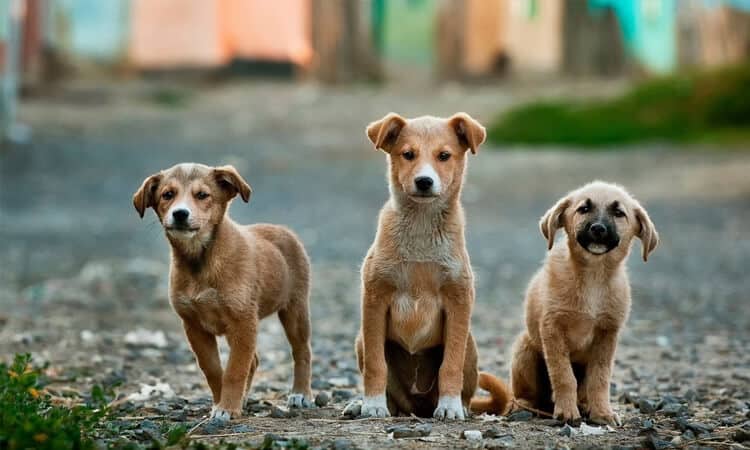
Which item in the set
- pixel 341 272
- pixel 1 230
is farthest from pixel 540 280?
pixel 1 230

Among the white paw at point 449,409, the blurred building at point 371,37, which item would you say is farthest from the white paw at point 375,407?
the blurred building at point 371,37

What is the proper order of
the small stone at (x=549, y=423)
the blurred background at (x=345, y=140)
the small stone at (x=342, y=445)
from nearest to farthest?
the small stone at (x=342, y=445), the small stone at (x=549, y=423), the blurred background at (x=345, y=140)

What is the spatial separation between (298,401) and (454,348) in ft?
3.55

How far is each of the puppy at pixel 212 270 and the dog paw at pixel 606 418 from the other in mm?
1679

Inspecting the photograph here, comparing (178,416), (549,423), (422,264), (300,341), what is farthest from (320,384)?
(549,423)

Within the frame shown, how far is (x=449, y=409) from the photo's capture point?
238 inches

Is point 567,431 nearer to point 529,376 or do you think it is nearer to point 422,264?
point 529,376

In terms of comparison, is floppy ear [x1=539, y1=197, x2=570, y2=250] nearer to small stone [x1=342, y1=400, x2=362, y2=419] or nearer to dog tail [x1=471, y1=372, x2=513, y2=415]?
dog tail [x1=471, y1=372, x2=513, y2=415]

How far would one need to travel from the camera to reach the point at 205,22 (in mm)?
27578

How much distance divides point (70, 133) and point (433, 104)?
675 centimetres

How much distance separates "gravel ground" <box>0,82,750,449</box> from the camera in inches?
258

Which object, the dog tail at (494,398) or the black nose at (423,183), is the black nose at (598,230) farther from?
the dog tail at (494,398)

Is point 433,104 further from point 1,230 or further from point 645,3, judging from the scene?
point 1,230

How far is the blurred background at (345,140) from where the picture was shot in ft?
33.7
